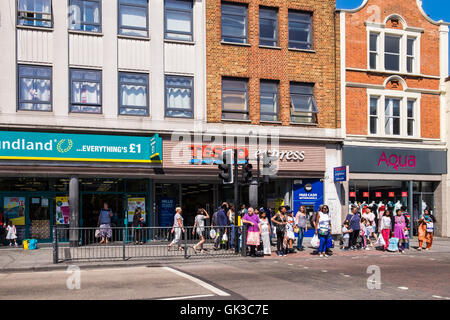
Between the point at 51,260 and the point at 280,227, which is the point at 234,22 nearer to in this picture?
the point at 280,227

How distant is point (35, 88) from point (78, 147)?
9.03 ft

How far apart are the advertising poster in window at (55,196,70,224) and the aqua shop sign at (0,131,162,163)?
1941 millimetres

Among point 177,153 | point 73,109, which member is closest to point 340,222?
point 177,153

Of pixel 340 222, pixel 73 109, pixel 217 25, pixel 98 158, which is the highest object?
pixel 217 25

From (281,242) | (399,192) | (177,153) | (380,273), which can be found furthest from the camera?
(399,192)

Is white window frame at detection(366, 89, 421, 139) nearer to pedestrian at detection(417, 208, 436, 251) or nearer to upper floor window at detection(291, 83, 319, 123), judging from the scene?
upper floor window at detection(291, 83, 319, 123)

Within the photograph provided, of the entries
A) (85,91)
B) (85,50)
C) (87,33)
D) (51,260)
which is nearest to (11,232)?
(51,260)

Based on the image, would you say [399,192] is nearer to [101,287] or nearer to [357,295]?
[357,295]

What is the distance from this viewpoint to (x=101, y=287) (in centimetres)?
1035

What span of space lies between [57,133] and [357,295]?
43.8ft

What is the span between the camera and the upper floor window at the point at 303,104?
22656 millimetres

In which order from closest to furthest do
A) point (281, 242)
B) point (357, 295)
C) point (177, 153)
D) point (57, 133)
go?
point (357, 295) < point (281, 242) < point (57, 133) < point (177, 153)

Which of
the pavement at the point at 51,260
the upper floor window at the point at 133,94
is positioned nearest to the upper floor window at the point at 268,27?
the upper floor window at the point at 133,94

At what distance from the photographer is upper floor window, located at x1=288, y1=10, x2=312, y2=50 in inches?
903
